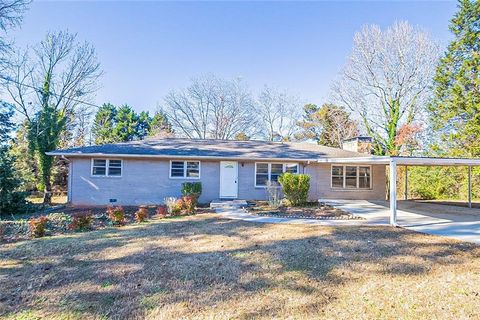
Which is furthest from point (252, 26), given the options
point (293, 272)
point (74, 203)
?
point (293, 272)

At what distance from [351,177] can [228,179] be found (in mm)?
6759

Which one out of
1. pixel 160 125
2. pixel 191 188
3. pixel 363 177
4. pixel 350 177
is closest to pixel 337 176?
pixel 350 177

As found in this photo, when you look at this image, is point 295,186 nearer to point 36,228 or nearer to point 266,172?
point 266,172

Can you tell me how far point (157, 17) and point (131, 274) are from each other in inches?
521

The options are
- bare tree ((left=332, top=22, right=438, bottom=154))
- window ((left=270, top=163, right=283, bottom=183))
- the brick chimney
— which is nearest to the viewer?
window ((left=270, top=163, right=283, bottom=183))

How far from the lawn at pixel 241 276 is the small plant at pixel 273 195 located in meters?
4.83

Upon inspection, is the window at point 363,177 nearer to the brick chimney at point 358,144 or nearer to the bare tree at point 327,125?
the brick chimney at point 358,144

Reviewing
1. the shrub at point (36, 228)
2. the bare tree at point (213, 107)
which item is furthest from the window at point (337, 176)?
the bare tree at point (213, 107)

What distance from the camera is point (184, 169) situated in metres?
13.9

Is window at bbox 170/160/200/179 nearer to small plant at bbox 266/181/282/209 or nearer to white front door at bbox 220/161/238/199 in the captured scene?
white front door at bbox 220/161/238/199

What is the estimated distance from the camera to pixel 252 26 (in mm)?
16562

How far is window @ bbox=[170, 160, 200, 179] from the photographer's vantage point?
13.8 meters

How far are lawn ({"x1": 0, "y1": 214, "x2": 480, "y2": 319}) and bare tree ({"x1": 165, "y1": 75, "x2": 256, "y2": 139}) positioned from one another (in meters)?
23.9

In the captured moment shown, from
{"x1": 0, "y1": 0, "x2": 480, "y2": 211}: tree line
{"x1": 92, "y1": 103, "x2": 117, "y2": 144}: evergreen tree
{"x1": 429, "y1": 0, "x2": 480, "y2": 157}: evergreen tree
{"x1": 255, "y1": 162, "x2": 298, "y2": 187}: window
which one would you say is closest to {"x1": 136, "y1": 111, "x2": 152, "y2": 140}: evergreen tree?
{"x1": 92, "y1": 103, "x2": 117, "y2": 144}: evergreen tree
